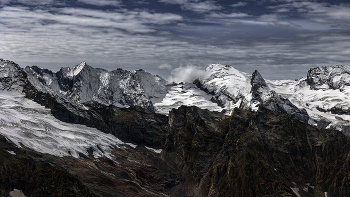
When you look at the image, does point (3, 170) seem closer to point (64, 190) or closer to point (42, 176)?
point (42, 176)

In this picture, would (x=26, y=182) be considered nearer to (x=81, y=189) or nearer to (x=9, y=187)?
(x=9, y=187)

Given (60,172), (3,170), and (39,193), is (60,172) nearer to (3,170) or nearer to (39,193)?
(39,193)

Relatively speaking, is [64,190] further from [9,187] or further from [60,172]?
[9,187]

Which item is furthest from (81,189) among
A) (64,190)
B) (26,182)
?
(26,182)

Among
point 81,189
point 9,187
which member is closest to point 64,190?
point 81,189

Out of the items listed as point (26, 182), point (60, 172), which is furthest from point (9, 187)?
point (60, 172)
